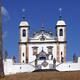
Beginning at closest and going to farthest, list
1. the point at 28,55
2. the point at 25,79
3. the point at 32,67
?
the point at 25,79, the point at 32,67, the point at 28,55

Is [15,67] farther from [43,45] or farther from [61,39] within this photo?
[61,39]

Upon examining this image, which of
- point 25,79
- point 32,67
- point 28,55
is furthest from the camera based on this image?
point 28,55

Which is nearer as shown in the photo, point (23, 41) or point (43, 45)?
point (43, 45)

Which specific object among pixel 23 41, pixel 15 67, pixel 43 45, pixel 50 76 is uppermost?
pixel 23 41

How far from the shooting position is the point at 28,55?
8981cm

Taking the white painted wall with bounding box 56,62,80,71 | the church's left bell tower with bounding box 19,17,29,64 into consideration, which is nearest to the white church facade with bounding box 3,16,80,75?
the church's left bell tower with bounding box 19,17,29,64

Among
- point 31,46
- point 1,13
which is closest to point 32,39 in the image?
point 31,46

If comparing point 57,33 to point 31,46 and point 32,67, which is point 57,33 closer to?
point 31,46

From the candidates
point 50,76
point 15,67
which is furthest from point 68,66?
point 50,76

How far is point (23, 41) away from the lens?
91.8 m

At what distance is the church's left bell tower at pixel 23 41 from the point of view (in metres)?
90.2

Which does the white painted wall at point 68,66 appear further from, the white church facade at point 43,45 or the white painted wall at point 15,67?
the white church facade at point 43,45

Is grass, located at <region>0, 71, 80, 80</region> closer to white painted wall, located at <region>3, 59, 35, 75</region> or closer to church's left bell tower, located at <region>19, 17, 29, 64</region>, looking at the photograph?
white painted wall, located at <region>3, 59, 35, 75</region>

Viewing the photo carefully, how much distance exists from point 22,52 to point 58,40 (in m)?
8.62
